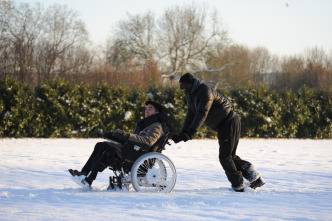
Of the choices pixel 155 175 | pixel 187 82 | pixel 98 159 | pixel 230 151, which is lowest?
pixel 155 175

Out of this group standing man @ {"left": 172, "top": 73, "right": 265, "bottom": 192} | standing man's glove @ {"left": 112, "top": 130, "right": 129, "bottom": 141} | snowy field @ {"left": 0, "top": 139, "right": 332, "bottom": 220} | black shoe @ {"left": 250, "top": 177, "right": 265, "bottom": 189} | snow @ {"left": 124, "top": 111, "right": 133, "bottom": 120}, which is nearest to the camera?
snowy field @ {"left": 0, "top": 139, "right": 332, "bottom": 220}

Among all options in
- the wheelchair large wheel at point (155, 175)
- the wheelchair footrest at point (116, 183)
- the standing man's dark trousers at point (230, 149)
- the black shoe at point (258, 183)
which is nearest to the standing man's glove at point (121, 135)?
the wheelchair large wheel at point (155, 175)

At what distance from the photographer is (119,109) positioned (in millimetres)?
14281

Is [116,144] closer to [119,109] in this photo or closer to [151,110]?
[151,110]

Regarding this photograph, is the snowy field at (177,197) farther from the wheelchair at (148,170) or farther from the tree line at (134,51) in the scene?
the tree line at (134,51)

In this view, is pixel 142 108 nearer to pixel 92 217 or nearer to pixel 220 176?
pixel 220 176

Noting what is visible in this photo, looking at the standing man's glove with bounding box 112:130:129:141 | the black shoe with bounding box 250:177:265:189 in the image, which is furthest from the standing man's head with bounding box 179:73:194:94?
the black shoe with bounding box 250:177:265:189

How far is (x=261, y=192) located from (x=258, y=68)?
5085cm

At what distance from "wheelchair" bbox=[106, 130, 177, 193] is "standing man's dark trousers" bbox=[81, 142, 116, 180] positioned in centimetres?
6

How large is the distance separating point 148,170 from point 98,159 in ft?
1.98

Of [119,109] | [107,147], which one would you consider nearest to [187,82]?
[107,147]

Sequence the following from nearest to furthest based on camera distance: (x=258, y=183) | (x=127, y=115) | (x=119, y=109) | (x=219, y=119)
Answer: (x=219, y=119), (x=258, y=183), (x=127, y=115), (x=119, y=109)

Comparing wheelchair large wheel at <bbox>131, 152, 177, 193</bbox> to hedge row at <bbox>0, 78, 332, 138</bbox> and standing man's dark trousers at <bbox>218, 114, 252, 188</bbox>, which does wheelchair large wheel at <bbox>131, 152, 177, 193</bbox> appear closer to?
standing man's dark trousers at <bbox>218, 114, 252, 188</bbox>

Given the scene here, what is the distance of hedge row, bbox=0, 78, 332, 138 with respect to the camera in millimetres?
13047
